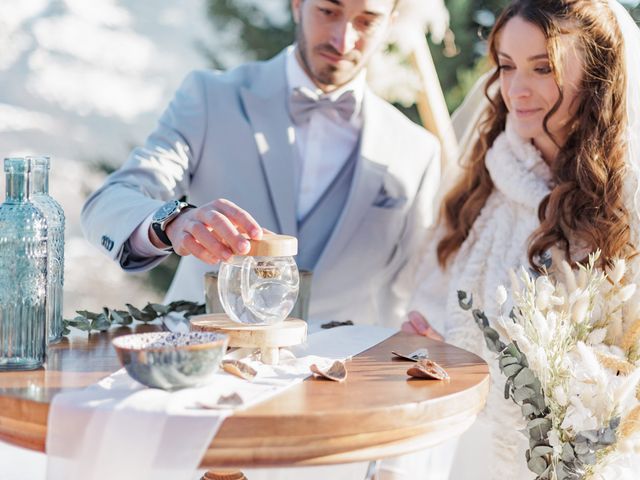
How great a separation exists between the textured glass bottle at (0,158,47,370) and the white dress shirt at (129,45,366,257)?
1249 mm

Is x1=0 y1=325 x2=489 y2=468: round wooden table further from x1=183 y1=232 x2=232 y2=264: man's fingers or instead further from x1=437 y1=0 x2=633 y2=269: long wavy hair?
x1=437 y1=0 x2=633 y2=269: long wavy hair

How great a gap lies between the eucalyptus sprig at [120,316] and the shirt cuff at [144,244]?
0.12 m

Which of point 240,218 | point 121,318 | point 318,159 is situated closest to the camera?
point 240,218

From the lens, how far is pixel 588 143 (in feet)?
7.30

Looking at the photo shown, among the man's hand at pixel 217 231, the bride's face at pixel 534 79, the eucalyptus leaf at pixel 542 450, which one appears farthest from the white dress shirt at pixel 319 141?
the eucalyptus leaf at pixel 542 450

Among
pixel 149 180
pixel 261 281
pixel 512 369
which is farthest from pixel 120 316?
pixel 512 369

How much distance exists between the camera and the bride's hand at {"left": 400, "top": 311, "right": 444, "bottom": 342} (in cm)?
240

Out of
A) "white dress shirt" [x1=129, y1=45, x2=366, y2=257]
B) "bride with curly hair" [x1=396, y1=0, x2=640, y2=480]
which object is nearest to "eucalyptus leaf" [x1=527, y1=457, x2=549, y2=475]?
"bride with curly hair" [x1=396, y1=0, x2=640, y2=480]

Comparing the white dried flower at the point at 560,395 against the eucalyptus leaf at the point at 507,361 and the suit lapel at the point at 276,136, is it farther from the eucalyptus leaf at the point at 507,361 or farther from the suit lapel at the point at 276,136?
the suit lapel at the point at 276,136

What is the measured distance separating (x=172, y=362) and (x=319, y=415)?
24 centimetres

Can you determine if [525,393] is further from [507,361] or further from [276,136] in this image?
→ [276,136]

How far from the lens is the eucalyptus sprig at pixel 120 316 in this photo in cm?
189

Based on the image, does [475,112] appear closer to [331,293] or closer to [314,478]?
[331,293]

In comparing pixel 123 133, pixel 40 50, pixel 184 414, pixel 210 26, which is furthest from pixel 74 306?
pixel 184 414
